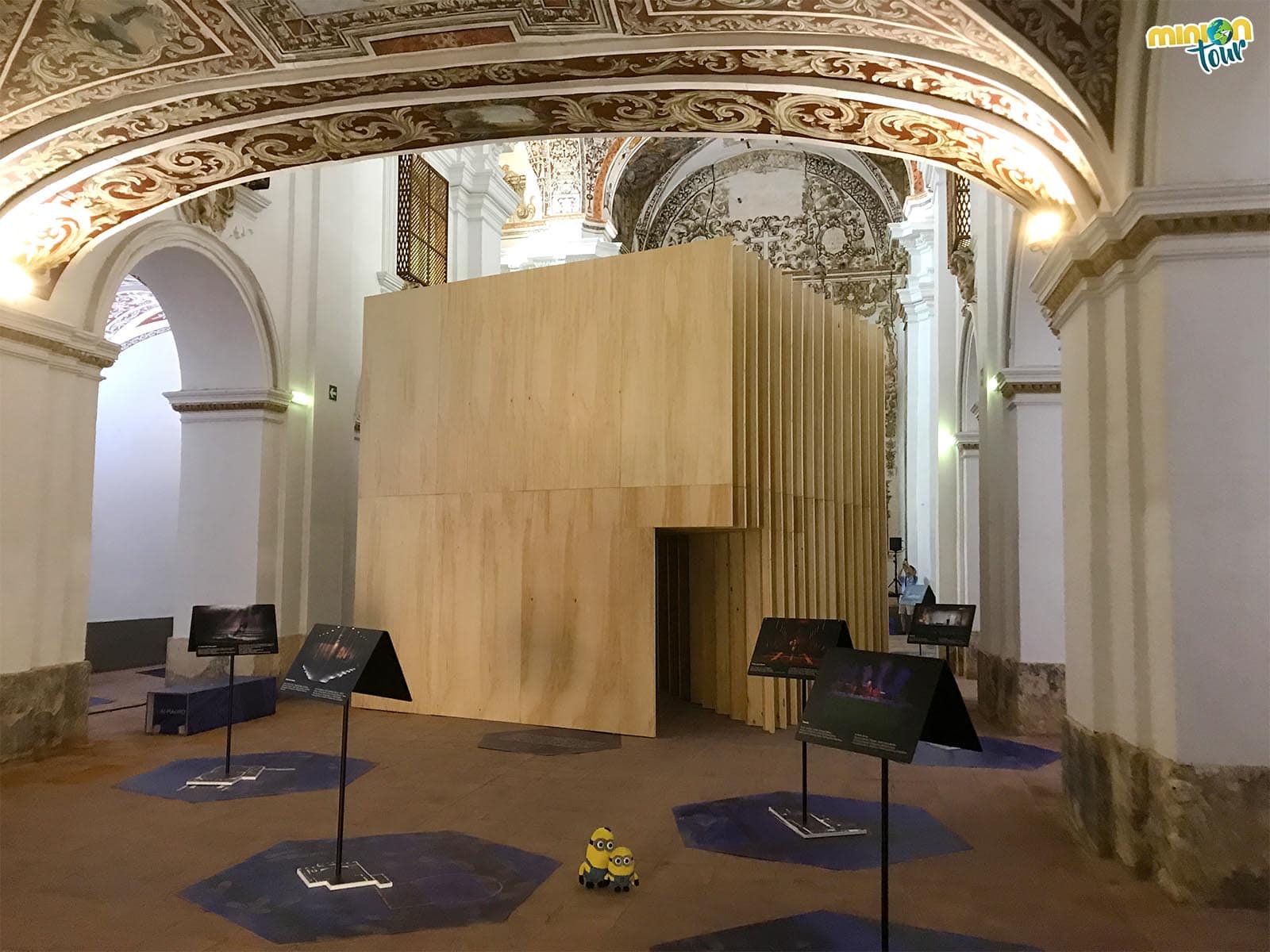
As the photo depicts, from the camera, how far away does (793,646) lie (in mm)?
5949

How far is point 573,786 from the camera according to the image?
21.5 feet

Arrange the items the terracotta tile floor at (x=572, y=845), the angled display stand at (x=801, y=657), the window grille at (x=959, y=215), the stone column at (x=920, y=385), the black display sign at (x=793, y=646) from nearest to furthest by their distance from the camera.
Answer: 1. the terracotta tile floor at (x=572, y=845)
2. the angled display stand at (x=801, y=657)
3. the black display sign at (x=793, y=646)
4. the window grille at (x=959, y=215)
5. the stone column at (x=920, y=385)

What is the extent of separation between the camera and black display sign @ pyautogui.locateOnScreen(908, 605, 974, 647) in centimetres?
862

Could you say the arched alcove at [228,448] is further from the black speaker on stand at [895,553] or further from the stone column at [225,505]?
the black speaker on stand at [895,553]

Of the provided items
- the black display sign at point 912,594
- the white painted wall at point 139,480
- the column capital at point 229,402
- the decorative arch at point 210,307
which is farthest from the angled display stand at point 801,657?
the white painted wall at point 139,480

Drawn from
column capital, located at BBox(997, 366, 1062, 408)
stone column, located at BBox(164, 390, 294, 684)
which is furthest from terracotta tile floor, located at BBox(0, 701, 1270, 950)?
column capital, located at BBox(997, 366, 1062, 408)

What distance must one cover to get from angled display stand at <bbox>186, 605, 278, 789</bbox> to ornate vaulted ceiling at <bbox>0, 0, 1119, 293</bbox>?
3.12 metres

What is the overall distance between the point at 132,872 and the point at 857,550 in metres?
7.45

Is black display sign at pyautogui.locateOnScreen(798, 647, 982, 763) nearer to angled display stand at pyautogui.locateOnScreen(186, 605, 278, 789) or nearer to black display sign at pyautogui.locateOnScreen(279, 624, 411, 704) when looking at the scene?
black display sign at pyautogui.locateOnScreen(279, 624, 411, 704)

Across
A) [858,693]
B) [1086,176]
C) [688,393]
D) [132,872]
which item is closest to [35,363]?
[132,872]

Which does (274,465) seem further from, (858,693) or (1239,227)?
(1239,227)

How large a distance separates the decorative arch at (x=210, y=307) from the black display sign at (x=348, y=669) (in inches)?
218

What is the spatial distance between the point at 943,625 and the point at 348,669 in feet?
19.7

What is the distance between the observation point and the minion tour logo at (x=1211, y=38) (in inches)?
177
